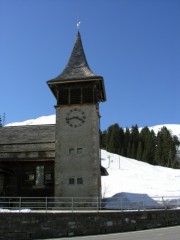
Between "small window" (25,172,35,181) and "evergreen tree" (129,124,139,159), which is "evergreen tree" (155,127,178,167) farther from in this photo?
"small window" (25,172,35,181)

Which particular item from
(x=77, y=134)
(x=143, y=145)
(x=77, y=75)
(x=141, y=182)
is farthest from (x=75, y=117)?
Result: (x=143, y=145)

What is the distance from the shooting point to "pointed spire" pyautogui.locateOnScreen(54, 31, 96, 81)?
3628 centimetres

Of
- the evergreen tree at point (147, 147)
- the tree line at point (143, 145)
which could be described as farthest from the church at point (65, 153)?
the evergreen tree at point (147, 147)

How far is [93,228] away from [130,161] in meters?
80.2

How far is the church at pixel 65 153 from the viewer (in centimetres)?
3306

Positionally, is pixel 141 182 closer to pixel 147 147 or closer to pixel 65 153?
pixel 65 153

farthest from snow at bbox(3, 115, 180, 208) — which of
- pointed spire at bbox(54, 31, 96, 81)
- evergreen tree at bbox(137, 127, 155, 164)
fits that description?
evergreen tree at bbox(137, 127, 155, 164)

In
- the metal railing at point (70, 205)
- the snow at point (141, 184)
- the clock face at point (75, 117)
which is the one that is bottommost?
the metal railing at point (70, 205)

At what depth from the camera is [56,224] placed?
69.4 ft

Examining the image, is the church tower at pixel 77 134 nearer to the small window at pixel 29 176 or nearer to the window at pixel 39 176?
the window at pixel 39 176

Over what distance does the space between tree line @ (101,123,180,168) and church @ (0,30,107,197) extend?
273 ft

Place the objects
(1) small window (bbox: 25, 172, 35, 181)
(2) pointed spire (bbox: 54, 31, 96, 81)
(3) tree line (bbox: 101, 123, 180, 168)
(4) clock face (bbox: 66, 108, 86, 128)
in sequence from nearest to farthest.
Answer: (4) clock face (bbox: 66, 108, 86, 128) → (1) small window (bbox: 25, 172, 35, 181) → (2) pointed spire (bbox: 54, 31, 96, 81) → (3) tree line (bbox: 101, 123, 180, 168)

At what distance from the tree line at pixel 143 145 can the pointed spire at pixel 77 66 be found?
7952cm

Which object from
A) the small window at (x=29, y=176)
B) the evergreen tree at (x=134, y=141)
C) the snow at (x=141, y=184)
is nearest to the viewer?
the small window at (x=29, y=176)
